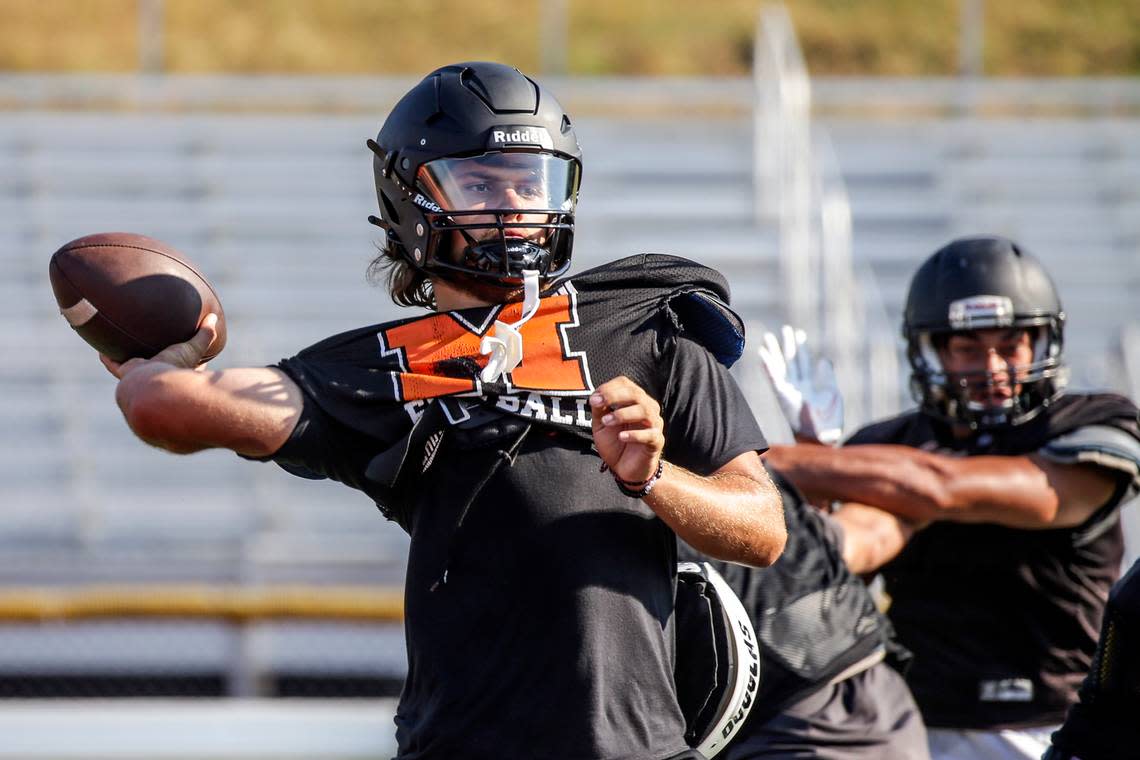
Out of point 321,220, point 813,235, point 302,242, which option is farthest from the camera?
point 321,220

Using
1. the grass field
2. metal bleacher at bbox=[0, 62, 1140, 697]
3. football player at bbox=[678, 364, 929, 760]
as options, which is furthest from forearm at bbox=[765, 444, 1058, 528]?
the grass field

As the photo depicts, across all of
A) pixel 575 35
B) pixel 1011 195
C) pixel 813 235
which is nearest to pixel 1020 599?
pixel 813 235

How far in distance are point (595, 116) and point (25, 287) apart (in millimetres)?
4262

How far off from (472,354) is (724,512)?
0.46 metres

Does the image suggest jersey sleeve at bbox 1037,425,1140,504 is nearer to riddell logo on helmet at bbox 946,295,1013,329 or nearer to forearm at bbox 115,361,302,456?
riddell logo on helmet at bbox 946,295,1013,329

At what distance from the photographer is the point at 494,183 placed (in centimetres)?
240

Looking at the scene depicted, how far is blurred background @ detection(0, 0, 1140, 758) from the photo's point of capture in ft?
21.3

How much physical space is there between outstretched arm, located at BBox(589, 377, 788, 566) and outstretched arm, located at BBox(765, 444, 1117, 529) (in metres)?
1.25

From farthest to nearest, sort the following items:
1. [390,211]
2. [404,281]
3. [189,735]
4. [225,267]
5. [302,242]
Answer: [302,242] < [225,267] < [189,735] < [404,281] < [390,211]

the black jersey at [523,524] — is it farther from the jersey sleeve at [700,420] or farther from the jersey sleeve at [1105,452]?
the jersey sleeve at [1105,452]

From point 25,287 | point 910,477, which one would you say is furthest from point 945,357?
point 25,287

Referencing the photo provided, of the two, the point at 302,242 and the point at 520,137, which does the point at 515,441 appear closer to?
the point at 520,137

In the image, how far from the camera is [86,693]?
6785 millimetres

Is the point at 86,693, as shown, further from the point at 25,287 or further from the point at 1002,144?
the point at 1002,144
